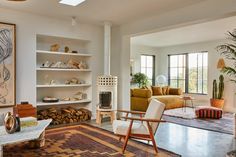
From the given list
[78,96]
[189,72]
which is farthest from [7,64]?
[189,72]

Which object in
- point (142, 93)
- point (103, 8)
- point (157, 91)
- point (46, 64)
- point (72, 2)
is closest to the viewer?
point (72, 2)

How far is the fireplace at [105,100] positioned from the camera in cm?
543

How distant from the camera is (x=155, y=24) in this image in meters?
4.95

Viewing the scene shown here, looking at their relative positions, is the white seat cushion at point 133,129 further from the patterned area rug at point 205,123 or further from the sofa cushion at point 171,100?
the sofa cushion at point 171,100

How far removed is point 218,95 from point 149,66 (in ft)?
11.2

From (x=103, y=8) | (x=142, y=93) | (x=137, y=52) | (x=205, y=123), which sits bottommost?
(x=205, y=123)

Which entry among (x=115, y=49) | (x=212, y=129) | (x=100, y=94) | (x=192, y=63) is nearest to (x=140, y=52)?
(x=192, y=63)

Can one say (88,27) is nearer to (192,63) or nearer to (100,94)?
(100,94)

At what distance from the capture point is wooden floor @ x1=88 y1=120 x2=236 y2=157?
349cm

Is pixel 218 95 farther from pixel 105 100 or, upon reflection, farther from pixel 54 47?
pixel 54 47

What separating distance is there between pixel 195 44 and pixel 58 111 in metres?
6.20

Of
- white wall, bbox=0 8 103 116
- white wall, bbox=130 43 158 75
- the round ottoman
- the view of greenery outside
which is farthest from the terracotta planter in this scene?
white wall, bbox=0 8 103 116

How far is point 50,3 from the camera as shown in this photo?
166 inches

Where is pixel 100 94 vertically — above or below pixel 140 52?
below
